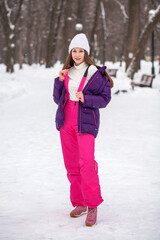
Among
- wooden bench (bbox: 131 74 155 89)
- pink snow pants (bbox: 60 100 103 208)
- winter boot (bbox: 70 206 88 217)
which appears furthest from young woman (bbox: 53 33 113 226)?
wooden bench (bbox: 131 74 155 89)

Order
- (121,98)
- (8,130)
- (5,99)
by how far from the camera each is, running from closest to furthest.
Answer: (8,130)
(5,99)
(121,98)

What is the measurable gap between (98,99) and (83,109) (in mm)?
169

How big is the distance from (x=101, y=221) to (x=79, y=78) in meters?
1.42

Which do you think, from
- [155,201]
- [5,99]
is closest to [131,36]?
[5,99]

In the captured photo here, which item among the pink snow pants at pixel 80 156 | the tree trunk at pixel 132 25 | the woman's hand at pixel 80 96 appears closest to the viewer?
the woman's hand at pixel 80 96

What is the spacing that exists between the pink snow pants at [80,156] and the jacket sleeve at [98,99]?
156 millimetres

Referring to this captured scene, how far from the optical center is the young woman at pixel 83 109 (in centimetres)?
352

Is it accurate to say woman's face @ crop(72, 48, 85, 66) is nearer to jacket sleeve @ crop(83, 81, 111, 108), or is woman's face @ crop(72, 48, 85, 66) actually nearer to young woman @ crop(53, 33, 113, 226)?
young woman @ crop(53, 33, 113, 226)

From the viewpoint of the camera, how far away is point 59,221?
3775mm

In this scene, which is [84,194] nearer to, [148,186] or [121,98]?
[148,186]

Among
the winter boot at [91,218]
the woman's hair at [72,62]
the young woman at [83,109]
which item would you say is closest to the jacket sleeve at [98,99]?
the young woman at [83,109]

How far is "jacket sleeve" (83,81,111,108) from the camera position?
11.4 feet

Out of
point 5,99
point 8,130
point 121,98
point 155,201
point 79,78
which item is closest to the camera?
point 79,78

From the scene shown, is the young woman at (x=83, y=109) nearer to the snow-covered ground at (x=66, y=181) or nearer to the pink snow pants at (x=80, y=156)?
the pink snow pants at (x=80, y=156)
